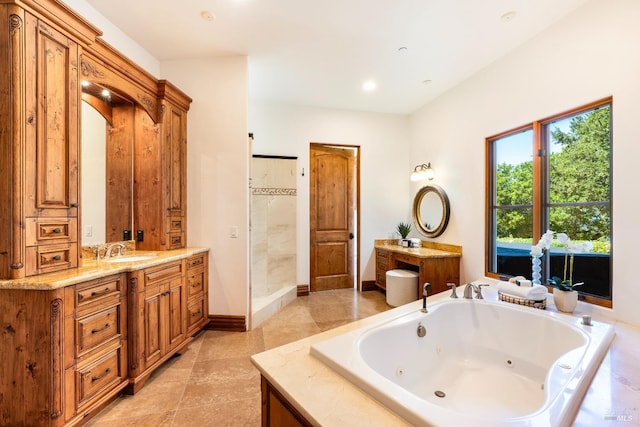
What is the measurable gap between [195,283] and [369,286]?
106 inches

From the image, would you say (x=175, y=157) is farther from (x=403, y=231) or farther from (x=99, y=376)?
(x=403, y=231)

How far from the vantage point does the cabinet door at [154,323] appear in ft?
6.62

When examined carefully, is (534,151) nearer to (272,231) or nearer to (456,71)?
(456,71)

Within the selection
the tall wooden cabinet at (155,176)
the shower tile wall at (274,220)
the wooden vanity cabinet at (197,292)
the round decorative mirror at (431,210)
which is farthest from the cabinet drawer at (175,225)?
the round decorative mirror at (431,210)

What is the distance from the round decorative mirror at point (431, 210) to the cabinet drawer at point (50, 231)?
12.4 ft

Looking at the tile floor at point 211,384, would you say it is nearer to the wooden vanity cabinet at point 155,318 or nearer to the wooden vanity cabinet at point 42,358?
the wooden vanity cabinet at point 155,318

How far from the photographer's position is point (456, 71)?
3189 mm

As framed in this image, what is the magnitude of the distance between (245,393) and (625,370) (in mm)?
2148

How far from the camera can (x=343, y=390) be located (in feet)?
3.76

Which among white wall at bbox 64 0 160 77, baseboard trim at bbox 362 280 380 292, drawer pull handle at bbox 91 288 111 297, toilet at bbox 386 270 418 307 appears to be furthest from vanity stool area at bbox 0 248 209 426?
baseboard trim at bbox 362 280 380 292

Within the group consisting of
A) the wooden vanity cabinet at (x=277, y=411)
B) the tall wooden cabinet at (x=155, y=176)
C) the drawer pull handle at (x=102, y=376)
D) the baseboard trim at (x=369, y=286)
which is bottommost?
the baseboard trim at (x=369, y=286)

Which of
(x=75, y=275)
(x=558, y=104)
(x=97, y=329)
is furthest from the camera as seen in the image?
(x=558, y=104)

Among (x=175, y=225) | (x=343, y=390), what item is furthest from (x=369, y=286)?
(x=343, y=390)

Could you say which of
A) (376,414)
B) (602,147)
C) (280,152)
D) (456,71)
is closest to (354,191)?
(280,152)
